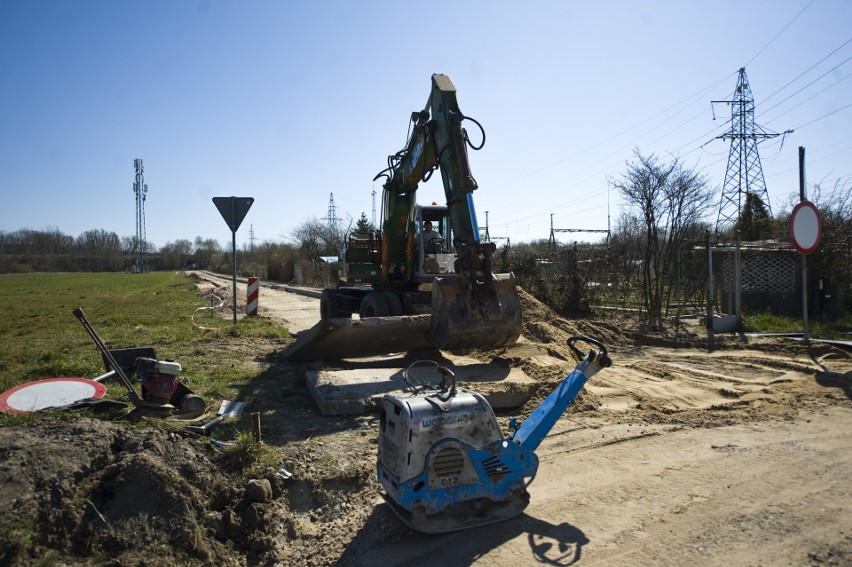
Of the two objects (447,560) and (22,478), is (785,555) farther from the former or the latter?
(22,478)

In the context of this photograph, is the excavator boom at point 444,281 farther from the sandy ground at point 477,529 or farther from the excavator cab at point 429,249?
the sandy ground at point 477,529

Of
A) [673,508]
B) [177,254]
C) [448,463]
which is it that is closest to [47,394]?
[448,463]

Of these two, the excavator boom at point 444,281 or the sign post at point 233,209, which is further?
the sign post at point 233,209

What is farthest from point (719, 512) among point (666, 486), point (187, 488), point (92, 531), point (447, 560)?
point (92, 531)

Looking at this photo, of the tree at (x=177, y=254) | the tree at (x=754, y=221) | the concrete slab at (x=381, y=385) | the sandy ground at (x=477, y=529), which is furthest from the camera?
the tree at (x=177, y=254)

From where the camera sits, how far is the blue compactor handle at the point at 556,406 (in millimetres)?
4129

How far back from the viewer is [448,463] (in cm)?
367

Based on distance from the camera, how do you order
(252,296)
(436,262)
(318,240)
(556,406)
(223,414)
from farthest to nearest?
(318,240) < (252,296) < (436,262) < (223,414) < (556,406)

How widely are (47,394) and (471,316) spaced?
4939 mm

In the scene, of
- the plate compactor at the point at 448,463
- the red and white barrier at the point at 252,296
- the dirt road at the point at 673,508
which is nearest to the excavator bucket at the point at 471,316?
the dirt road at the point at 673,508

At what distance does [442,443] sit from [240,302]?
73.2 ft

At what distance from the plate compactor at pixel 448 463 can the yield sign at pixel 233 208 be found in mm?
9461

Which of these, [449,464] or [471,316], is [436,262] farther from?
[449,464]

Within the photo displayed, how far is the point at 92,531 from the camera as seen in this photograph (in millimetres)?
3420
